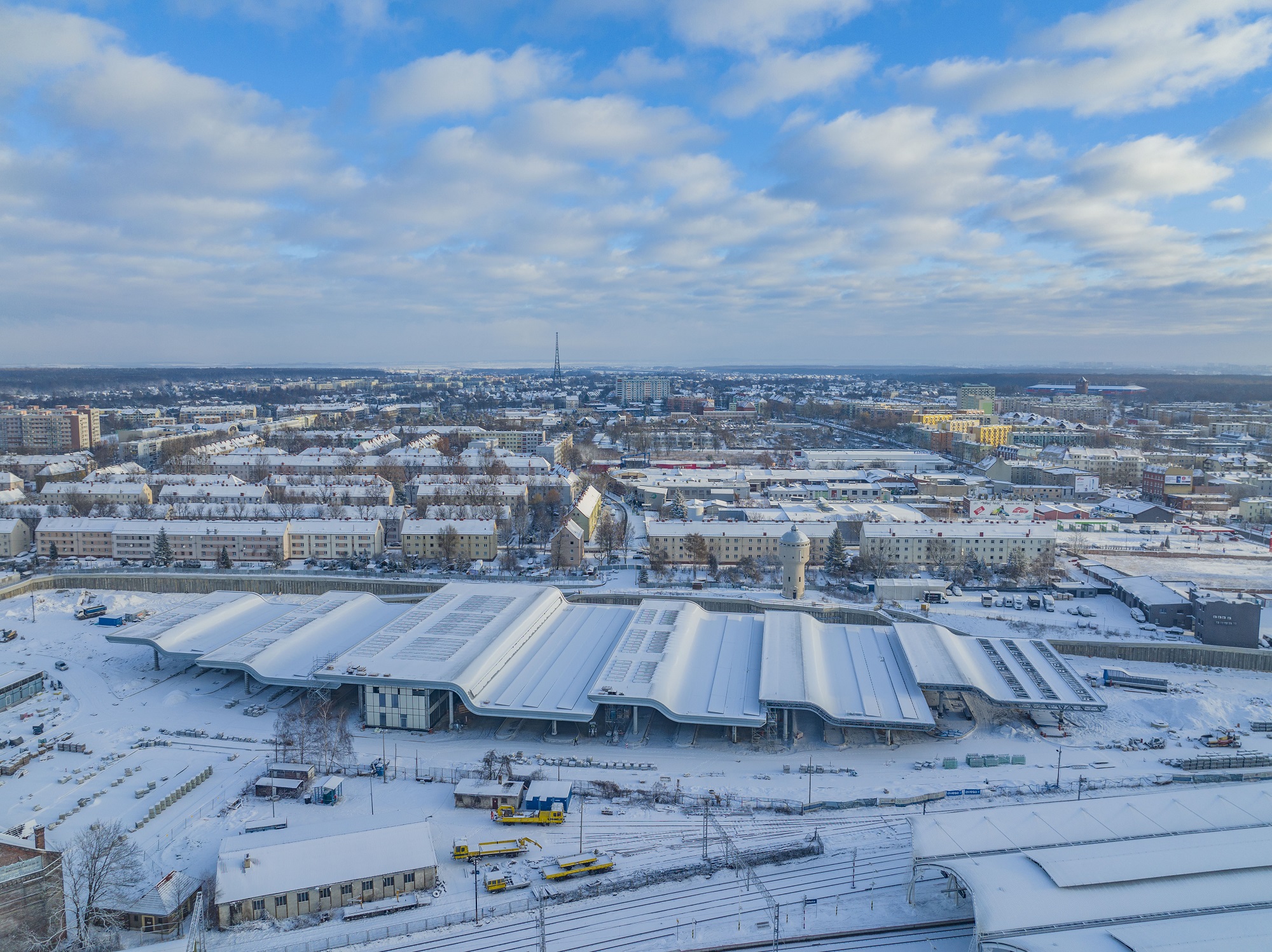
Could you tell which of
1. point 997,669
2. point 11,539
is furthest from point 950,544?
point 11,539

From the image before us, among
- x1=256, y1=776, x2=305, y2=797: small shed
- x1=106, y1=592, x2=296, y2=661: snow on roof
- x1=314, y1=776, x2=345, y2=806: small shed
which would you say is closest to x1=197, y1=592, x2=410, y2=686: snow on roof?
x1=106, y1=592, x2=296, y2=661: snow on roof

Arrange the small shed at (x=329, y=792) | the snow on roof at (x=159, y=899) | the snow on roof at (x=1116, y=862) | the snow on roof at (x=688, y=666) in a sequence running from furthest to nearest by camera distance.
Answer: the snow on roof at (x=688, y=666) < the small shed at (x=329, y=792) < the snow on roof at (x=159, y=899) < the snow on roof at (x=1116, y=862)

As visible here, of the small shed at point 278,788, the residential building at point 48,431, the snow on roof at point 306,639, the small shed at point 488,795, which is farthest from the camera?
the residential building at point 48,431

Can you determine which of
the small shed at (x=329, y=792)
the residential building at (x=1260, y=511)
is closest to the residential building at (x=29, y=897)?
the small shed at (x=329, y=792)

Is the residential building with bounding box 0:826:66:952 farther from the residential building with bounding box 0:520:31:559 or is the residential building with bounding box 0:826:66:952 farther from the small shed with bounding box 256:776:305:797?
the residential building with bounding box 0:520:31:559

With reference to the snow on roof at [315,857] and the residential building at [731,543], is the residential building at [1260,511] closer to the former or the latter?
the residential building at [731,543]

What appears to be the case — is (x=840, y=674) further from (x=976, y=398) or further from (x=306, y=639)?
(x=976, y=398)
